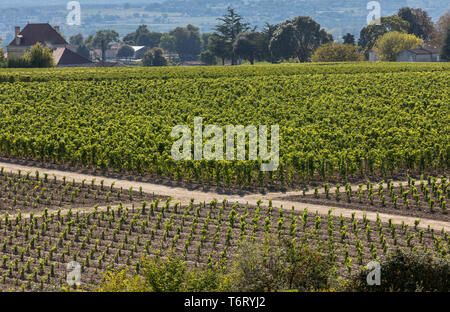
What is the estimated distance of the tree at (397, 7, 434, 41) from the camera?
146m

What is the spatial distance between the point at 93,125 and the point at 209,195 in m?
12.7

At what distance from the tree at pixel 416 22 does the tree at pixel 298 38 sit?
23.5 m

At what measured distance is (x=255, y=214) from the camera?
20.2 metres

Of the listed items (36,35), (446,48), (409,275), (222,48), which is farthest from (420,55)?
→ (409,275)

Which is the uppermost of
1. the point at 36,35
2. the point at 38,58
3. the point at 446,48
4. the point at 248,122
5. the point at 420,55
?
the point at 36,35

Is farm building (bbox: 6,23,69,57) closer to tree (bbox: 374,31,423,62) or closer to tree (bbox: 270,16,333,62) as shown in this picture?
tree (bbox: 270,16,333,62)

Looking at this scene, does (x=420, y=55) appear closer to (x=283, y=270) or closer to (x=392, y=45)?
(x=392, y=45)

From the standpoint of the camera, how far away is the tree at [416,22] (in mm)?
146125

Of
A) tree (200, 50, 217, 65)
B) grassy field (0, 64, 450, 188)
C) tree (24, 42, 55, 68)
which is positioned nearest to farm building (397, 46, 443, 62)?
tree (200, 50, 217, 65)

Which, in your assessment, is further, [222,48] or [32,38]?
[32,38]

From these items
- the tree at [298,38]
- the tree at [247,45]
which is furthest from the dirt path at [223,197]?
the tree at [298,38]

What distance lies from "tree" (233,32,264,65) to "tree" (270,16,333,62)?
2.79 m

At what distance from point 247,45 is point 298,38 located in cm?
1336

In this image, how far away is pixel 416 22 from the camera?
14662cm
